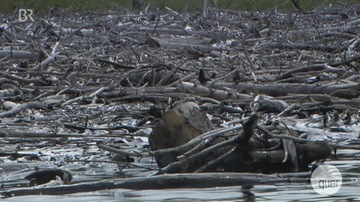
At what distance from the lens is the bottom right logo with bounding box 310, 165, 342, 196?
5457 mm

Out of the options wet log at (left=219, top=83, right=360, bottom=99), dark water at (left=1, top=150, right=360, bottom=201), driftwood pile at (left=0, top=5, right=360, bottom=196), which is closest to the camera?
dark water at (left=1, top=150, right=360, bottom=201)

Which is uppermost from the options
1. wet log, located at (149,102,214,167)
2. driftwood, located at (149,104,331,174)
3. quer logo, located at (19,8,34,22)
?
quer logo, located at (19,8,34,22)

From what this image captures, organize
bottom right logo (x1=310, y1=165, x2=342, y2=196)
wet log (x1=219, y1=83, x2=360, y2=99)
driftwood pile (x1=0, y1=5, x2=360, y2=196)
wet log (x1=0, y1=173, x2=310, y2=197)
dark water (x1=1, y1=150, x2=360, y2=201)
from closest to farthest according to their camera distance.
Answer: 1. dark water (x1=1, y1=150, x2=360, y2=201)
2. bottom right logo (x1=310, y1=165, x2=342, y2=196)
3. wet log (x1=0, y1=173, x2=310, y2=197)
4. driftwood pile (x1=0, y1=5, x2=360, y2=196)
5. wet log (x1=219, y1=83, x2=360, y2=99)

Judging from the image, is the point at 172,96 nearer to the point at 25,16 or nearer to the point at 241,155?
the point at 241,155

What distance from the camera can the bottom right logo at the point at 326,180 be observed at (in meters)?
5.46

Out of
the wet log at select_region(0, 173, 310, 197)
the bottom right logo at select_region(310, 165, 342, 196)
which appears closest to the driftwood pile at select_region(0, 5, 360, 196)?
the wet log at select_region(0, 173, 310, 197)

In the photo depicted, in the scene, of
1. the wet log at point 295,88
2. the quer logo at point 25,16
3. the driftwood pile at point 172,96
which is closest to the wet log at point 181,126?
the driftwood pile at point 172,96

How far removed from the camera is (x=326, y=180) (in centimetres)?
577

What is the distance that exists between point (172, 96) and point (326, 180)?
464 cm

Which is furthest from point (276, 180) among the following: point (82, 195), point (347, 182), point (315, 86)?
point (315, 86)

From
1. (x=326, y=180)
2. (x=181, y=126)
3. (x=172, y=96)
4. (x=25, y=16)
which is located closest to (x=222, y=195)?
(x=326, y=180)

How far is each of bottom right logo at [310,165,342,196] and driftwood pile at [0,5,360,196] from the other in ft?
0.40

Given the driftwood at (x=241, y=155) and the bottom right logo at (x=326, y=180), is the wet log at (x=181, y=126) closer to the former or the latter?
the driftwood at (x=241, y=155)

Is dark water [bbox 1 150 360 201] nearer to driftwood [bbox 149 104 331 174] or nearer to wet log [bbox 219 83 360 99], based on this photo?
driftwood [bbox 149 104 331 174]
